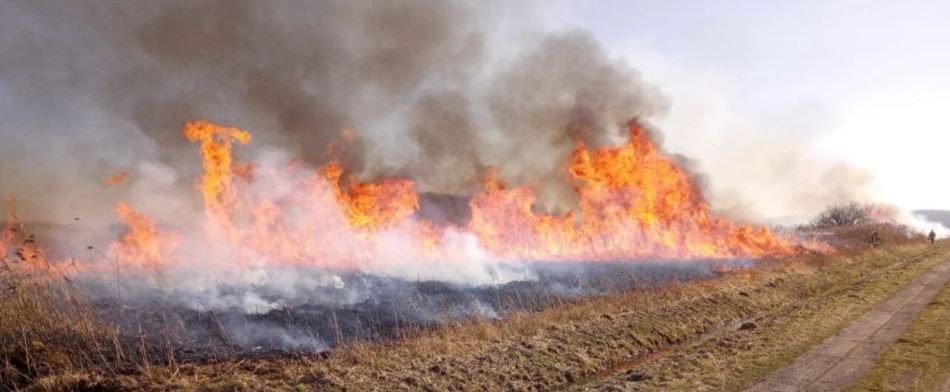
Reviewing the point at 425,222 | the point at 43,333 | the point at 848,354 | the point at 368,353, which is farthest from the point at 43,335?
the point at 425,222

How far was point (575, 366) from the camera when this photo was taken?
51.6 feet

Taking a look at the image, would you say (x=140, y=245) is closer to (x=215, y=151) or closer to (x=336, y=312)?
(x=215, y=151)

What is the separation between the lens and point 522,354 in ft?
52.1

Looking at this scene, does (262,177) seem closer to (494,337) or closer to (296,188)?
(296,188)

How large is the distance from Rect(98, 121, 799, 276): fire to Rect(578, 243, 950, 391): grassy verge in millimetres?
13850

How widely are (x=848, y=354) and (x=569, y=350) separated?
787cm

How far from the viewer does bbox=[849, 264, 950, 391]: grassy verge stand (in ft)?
41.5

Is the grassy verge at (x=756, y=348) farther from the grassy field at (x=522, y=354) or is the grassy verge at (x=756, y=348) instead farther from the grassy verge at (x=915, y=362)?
the grassy verge at (x=915, y=362)

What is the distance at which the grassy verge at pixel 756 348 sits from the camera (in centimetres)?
1365

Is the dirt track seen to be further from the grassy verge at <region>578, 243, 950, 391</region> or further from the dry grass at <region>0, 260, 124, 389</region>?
the dry grass at <region>0, 260, 124, 389</region>

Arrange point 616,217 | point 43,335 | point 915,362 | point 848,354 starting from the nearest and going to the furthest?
point 43,335
point 915,362
point 848,354
point 616,217

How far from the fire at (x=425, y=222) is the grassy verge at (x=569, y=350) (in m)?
15.0

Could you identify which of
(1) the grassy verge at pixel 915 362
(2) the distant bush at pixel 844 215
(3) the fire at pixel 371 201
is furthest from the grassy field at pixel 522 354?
(2) the distant bush at pixel 844 215

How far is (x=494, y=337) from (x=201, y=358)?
8.39 m
